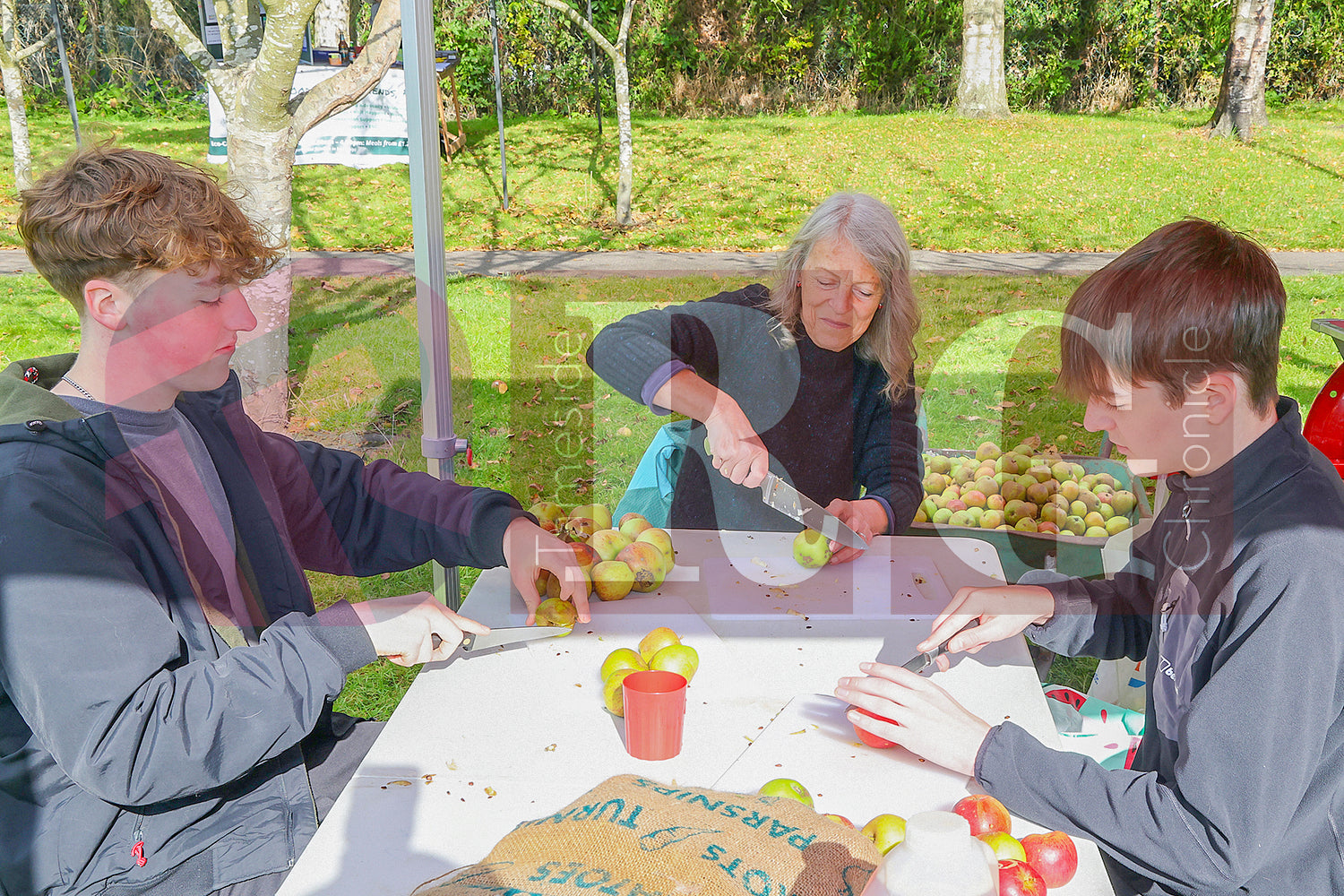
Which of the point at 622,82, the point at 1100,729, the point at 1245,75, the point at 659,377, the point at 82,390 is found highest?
the point at 1245,75

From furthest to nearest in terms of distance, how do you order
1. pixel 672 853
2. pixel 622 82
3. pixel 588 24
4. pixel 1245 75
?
1. pixel 1245 75
2. pixel 622 82
3. pixel 588 24
4. pixel 672 853

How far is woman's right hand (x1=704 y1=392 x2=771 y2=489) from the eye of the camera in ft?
6.81

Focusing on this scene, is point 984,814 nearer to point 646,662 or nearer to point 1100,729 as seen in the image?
point 646,662

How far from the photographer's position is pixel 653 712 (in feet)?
4.27

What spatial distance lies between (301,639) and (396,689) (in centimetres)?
190

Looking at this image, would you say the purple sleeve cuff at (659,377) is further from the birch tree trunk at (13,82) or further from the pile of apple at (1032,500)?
the birch tree trunk at (13,82)

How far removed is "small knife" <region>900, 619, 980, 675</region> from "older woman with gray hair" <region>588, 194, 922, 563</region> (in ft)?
2.59

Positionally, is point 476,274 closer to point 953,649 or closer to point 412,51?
point 412,51

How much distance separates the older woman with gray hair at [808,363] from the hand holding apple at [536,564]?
69cm

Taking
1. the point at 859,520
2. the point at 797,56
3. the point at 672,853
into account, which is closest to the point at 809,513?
the point at 859,520

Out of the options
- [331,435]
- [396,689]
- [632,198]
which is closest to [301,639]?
[396,689]

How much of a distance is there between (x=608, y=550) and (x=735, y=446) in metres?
0.42

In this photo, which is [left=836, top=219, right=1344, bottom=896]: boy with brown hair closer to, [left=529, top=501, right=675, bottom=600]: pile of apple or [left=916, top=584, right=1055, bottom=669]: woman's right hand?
[left=916, top=584, right=1055, bottom=669]: woman's right hand

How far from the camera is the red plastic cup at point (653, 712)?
130 centimetres
